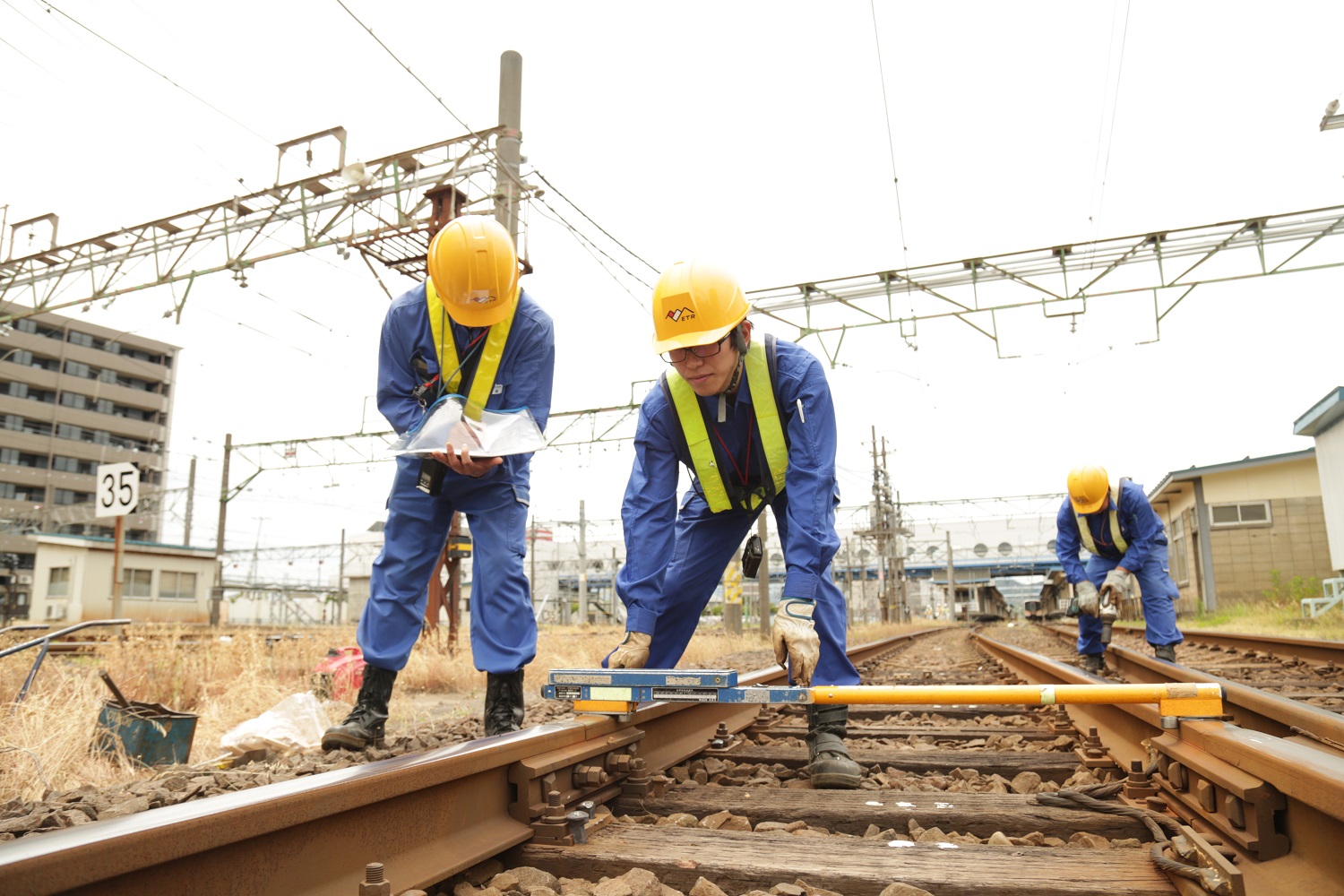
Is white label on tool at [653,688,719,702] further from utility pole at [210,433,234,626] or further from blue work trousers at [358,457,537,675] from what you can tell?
utility pole at [210,433,234,626]

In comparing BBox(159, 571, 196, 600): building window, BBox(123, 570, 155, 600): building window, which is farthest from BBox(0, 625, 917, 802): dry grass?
BBox(159, 571, 196, 600): building window

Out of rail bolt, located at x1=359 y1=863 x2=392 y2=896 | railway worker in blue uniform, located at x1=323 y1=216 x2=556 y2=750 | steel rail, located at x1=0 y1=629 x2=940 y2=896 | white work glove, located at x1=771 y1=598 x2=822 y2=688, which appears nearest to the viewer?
steel rail, located at x1=0 y1=629 x2=940 y2=896

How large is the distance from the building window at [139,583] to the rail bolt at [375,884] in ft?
125

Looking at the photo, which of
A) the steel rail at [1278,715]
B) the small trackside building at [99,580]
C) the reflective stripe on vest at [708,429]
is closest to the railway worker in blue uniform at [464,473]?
the reflective stripe on vest at [708,429]

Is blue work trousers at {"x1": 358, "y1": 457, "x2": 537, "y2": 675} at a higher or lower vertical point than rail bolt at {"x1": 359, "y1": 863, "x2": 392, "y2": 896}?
higher

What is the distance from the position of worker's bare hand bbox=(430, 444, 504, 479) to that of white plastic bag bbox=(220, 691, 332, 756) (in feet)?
4.46

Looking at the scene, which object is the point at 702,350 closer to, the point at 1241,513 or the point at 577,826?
the point at 577,826

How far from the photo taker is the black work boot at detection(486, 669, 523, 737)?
3354 millimetres

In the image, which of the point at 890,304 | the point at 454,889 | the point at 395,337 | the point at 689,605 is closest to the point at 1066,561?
the point at 689,605

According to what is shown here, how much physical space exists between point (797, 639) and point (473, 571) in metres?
1.23

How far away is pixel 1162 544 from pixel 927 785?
549 cm

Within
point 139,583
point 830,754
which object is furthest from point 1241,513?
point 139,583

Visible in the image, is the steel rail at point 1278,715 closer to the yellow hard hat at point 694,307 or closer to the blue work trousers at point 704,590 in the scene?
the blue work trousers at point 704,590

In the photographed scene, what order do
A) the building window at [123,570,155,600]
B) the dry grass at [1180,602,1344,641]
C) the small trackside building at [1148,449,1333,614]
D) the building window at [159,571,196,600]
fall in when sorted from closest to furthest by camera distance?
the dry grass at [1180,602,1344,641] < the small trackside building at [1148,449,1333,614] < the building window at [123,570,155,600] < the building window at [159,571,196,600]
